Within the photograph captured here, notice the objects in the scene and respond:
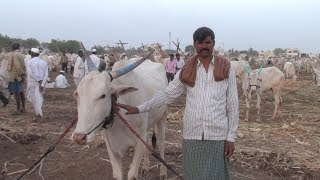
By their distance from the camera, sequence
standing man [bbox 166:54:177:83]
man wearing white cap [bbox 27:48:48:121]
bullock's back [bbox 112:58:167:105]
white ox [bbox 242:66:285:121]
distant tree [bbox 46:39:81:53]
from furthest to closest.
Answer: distant tree [bbox 46:39:81:53] < standing man [bbox 166:54:177:83] < white ox [bbox 242:66:285:121] < man wearing white cap [bbox 27:48:48:121] < bullock's back [bbox 112:58:167:105]

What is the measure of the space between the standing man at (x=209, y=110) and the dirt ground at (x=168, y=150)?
263 cm

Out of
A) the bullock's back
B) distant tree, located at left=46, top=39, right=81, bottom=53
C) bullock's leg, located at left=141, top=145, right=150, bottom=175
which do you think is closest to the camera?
the bullock's back

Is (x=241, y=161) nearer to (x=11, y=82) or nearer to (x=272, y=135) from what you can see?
(x=272, y=135)

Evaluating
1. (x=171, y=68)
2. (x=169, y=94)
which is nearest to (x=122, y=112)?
(x=169, y=94)

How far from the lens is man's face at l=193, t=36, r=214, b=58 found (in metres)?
3.54

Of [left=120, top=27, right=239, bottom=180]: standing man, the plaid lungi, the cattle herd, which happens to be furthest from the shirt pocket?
the cattle herd

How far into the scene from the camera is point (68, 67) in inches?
1236

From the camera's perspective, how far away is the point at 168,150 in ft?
24.4

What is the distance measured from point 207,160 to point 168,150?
385 cm

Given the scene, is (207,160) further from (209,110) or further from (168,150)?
(168,150)

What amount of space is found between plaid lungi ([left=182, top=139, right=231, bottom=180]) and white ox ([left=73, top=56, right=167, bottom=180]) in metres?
0.81

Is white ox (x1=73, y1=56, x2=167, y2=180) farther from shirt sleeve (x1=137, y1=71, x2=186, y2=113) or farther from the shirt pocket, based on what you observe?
the shirt pocket

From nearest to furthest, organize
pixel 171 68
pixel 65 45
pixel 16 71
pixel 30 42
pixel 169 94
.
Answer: pixel 169 94 < pixel 16 71 < pixel 171 68 < pixel 65 45 < pixel 30 42

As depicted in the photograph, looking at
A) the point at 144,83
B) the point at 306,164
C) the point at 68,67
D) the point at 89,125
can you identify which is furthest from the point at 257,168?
the point at 68,67
